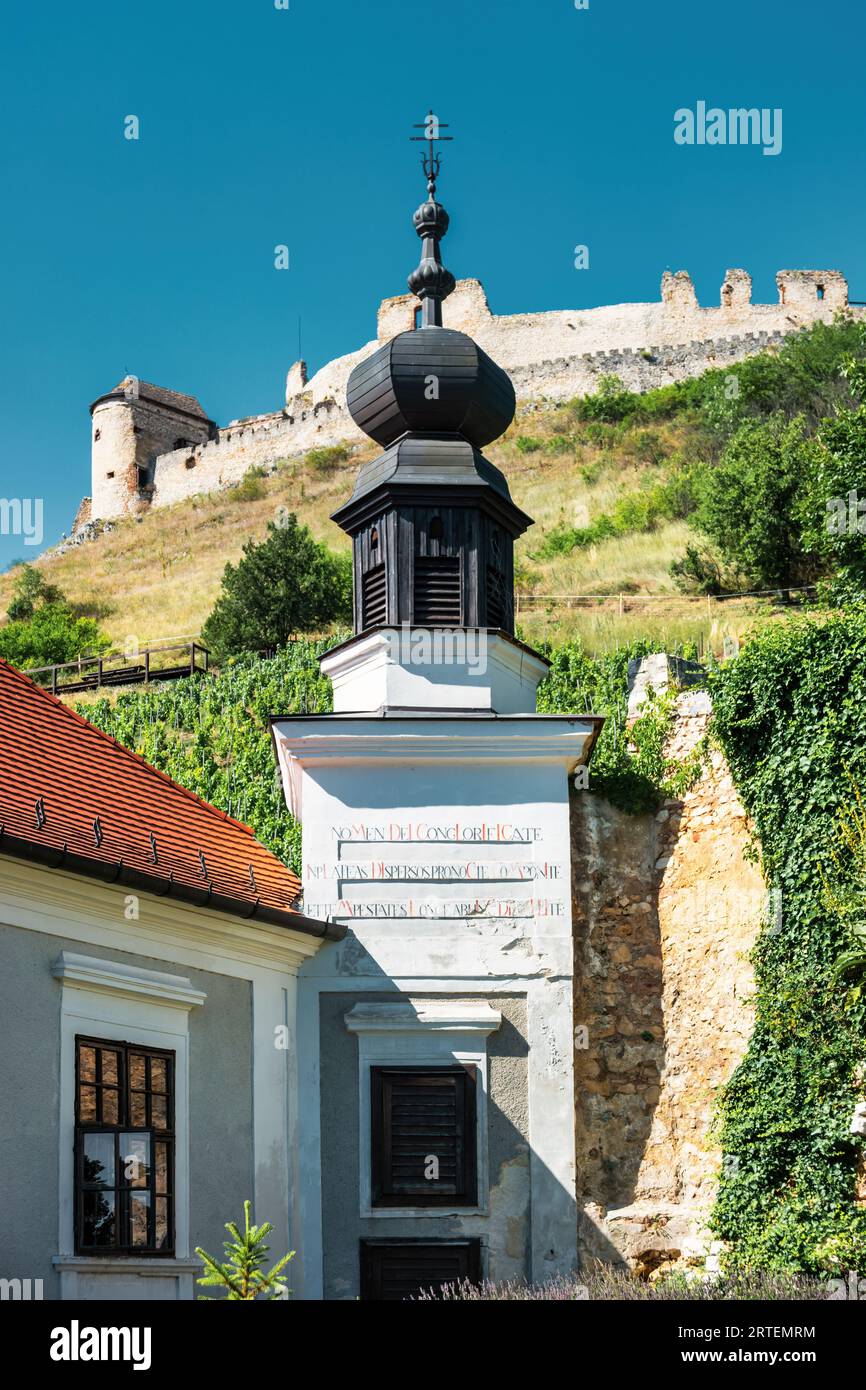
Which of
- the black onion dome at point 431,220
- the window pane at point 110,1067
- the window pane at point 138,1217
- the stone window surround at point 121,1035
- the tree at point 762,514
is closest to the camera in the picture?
the stone window surround at point 121,1035

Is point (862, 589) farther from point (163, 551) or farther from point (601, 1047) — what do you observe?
point (163, 551)

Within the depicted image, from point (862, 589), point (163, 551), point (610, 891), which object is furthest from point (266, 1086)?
point (163, 551)

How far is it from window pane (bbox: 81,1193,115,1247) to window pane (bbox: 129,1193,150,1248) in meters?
0.21

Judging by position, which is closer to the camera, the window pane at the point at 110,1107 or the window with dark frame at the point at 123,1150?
the window with dark frame at the point at 123,1150

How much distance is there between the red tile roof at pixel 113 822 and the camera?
1284 cm

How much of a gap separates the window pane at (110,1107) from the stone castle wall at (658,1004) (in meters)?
4.48

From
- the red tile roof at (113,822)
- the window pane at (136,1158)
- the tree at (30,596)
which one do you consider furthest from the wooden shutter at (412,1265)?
the tree at (30,596)

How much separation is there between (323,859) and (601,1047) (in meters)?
3.20

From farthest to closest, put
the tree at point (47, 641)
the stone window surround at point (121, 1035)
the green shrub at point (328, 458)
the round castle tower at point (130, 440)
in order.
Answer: the round castle tower at point (130, 440) → the green shrub at point (328, 458) → the tree at point (47, 641) → the stone window surround at point (121, 1035)

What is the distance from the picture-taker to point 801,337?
55500mm

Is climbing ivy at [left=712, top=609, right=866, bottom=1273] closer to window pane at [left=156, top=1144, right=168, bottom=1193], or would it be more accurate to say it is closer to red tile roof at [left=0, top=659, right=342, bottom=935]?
red tile roof at [left=0, top=659, right=342, bottom=935]

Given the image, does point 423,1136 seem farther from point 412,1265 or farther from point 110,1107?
point 110,1107

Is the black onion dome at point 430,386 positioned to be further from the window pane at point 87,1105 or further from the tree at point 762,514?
the tree at point 762,514
